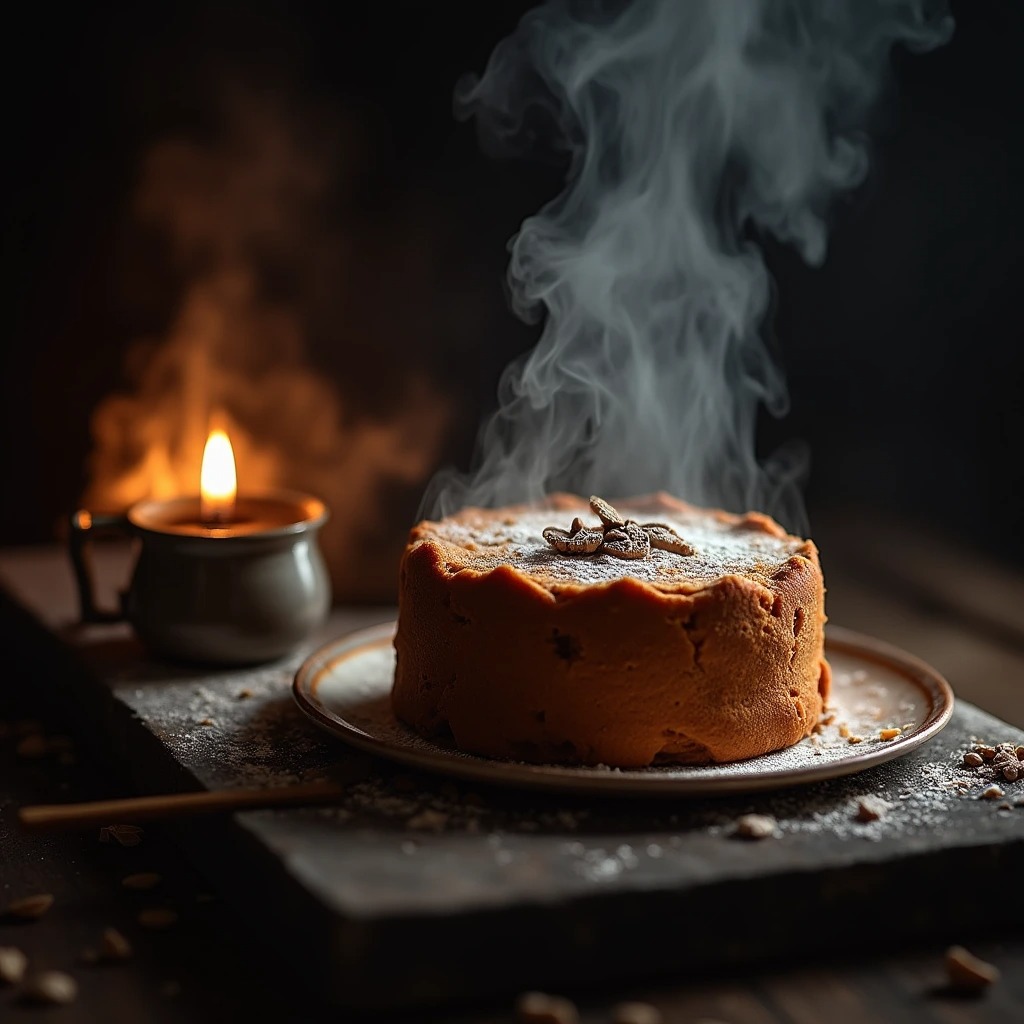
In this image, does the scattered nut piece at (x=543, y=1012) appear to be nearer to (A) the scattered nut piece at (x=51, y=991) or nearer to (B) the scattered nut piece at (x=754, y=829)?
(B) the scattered nut piece at (x=754, y=829)

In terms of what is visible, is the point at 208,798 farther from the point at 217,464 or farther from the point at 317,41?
the point at 317,41

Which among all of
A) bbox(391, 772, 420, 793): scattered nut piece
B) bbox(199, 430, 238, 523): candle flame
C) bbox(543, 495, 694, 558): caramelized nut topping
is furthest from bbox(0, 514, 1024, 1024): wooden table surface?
bbox(543, 495, 694, 558): caramelized nut topping

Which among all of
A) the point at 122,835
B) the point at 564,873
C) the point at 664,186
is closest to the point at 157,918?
the point at 122,835

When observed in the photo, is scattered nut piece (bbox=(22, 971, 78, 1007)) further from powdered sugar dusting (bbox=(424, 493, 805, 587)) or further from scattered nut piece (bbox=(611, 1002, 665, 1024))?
powdered sugar dusting (bbox=(424, 493, 805, 587))

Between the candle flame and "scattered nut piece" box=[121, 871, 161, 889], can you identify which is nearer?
"scattered nut piece" box=[121, 871, 161, 889]

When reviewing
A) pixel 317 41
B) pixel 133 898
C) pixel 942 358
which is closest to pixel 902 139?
pixel 942 358

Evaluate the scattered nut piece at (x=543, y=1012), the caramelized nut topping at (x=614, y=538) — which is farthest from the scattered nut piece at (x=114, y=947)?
the caramelized nut topping at (x=614, y=538)
